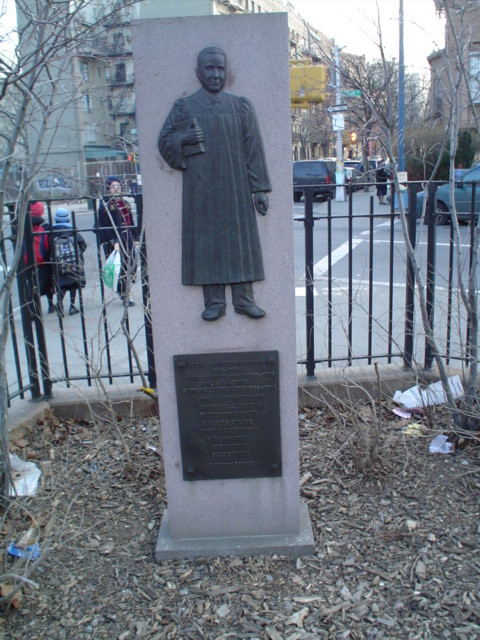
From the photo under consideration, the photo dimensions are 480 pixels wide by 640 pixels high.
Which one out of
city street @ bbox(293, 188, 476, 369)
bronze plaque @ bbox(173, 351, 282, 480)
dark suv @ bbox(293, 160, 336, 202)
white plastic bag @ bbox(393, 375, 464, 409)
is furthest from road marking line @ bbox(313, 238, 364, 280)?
dark suv @ bbox(293, 160, 336, 202)

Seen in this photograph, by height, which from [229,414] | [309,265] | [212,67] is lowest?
[229,414]

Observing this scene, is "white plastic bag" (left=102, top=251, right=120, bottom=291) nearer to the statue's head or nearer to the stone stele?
the stone stele

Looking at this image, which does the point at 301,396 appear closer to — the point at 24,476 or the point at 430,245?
the point at 430,245

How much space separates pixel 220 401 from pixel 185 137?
1223 millimetres

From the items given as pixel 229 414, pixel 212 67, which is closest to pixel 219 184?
pixel 212 67

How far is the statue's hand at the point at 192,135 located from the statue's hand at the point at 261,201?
1.13 ft

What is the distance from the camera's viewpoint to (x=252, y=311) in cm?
286

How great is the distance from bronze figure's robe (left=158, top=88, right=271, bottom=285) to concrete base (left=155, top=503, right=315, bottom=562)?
128 cm

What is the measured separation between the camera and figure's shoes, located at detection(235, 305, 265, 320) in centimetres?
286

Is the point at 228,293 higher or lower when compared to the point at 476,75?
lower

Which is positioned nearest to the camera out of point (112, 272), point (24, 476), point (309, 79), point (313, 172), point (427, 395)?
point (24, 476)

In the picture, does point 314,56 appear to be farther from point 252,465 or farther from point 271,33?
point 252,465

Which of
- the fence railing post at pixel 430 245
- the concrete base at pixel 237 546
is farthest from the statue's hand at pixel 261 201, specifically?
the fence railing post at pixel 430 245

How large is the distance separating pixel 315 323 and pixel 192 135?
5.36 m
